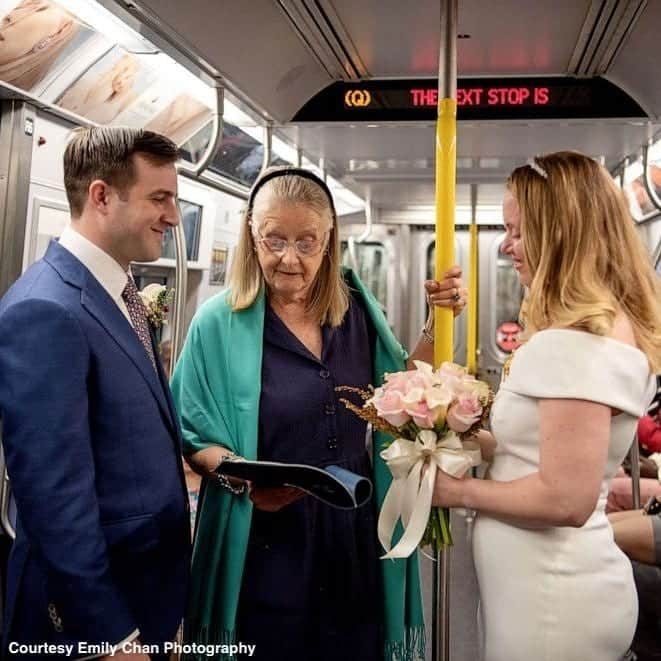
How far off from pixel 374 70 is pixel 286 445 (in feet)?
4.53

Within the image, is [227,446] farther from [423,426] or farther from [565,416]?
[565,416]

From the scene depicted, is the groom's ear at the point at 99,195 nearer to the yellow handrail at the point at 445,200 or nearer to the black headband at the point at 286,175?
the black headband at the point at 286,175

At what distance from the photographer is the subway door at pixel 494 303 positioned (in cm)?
643

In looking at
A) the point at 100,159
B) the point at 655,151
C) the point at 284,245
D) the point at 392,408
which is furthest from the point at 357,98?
the point at 655,151

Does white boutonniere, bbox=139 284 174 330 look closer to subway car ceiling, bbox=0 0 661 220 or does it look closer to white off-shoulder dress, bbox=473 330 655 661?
subway car ceiling, bbox=0 0 661 220

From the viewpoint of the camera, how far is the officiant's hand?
5.59 ft

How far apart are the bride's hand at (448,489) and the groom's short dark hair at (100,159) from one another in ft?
3.20

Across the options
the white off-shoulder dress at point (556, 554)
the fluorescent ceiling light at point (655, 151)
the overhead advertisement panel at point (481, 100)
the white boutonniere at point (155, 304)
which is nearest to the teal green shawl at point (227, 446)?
the white boutonniere at point (155, 304)

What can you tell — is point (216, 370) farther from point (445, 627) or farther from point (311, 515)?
point (445, 627)

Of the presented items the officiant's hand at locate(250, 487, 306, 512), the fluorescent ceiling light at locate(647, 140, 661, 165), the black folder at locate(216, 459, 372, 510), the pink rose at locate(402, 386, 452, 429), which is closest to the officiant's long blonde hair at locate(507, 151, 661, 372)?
the pink rose at locate(402, 386, 452, 429)

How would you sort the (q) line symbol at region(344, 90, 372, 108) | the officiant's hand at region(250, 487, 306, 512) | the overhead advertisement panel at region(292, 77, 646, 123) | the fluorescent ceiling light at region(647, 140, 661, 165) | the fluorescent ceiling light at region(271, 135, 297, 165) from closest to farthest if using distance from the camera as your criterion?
the officiant's hand at region(250, 487, 306, 512)
the overhead advertisement panel at region(292, 77, 646, 123)
the (q) line symbol at region(344, 90, 372, 108)
the fluorescent ceiling light at region(647, 140, 661, 165)
the fluorescent ceiling light at region(271, 135, 297, 165)

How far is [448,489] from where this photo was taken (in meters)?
1.42

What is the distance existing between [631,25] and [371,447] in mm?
1466

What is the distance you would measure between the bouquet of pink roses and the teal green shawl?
465mm
